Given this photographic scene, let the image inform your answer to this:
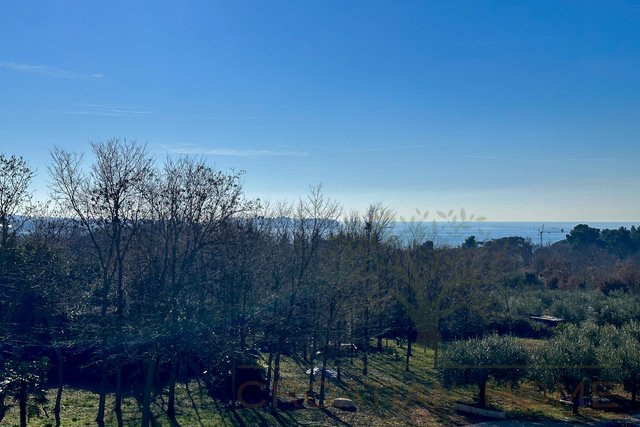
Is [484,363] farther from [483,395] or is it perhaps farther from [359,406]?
[359,406]

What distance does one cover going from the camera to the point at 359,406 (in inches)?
649

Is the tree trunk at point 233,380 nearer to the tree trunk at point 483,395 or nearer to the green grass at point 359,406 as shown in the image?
the green grass at point 359,406

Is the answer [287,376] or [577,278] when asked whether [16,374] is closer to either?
[287,376]

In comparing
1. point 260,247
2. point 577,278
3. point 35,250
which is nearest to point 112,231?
point 35,250

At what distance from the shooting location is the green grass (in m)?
14.4

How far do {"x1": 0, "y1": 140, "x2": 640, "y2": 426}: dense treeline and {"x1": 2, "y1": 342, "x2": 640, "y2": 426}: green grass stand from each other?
54 cm

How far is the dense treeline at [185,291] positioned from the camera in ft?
40.8

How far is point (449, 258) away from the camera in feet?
89.8

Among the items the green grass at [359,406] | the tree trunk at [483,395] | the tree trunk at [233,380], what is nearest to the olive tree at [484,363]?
the tree trunk at [483,395]

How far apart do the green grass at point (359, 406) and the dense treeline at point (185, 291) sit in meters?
0.54

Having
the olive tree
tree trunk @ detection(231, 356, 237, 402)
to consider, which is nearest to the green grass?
tree trunk @ detection(231, 356, 237, 402)

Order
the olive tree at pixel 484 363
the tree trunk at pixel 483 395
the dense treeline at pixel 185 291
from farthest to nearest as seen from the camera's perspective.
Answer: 1. the tree trunk at pixel 483 395
2. the olive tree at pixel 484 363
3. the dense treeline at pixel 185 291

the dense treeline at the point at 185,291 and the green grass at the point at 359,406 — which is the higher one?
the dense treeline at the point at 185,291

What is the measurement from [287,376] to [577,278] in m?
33.5
